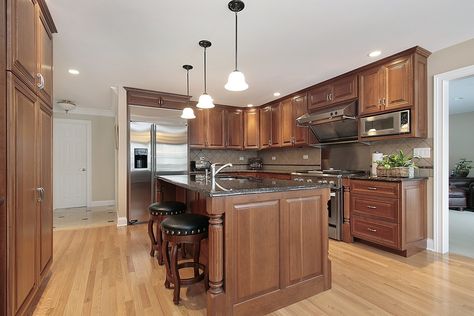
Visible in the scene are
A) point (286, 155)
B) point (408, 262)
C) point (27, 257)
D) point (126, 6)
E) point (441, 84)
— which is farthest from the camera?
point (286, 155)

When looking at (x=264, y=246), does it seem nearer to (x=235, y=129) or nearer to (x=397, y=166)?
(x=397, y=166)

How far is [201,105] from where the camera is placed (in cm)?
271

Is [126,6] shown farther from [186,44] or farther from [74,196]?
[74,196]

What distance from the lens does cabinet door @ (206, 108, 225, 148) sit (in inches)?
207

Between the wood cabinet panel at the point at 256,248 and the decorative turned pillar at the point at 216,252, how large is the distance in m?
0.11

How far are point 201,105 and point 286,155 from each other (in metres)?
3.18

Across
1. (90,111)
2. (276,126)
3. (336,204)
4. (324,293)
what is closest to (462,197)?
(336,204)

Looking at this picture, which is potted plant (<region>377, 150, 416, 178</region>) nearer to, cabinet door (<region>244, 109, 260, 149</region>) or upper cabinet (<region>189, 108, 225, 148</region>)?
cabinet door (<region>244, 109, 260, 149</region>)

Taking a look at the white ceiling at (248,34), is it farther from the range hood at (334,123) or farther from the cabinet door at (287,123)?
the cabinet door at (287,123)

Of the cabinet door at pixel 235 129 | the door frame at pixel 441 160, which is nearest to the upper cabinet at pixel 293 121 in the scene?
the cabinet door at pixel 235 129

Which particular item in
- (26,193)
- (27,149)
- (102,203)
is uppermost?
(27,149)

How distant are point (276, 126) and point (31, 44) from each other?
412cm

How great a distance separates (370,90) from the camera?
10.6ft

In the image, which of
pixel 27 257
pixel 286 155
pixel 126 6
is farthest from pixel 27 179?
pixel 286 155
